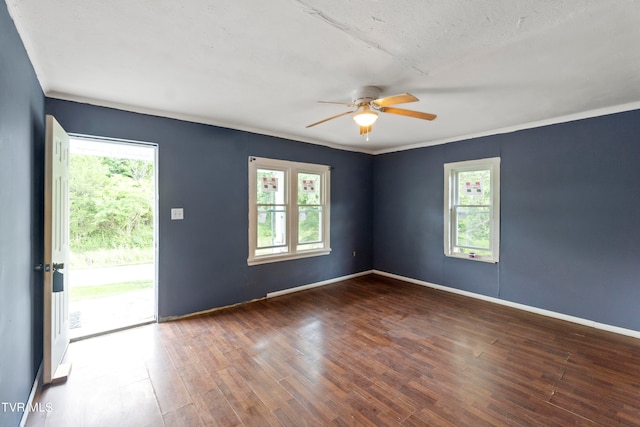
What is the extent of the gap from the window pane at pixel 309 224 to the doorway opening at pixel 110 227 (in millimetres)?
2266

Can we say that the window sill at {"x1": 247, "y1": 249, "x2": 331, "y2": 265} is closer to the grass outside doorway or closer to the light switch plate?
the light switch plate

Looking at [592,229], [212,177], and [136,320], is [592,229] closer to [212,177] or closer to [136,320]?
[212,177]

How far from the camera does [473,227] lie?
14.0 ft

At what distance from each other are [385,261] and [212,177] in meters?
3.42

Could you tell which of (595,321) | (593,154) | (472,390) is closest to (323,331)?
(472,390)

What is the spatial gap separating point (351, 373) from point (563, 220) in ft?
10.2

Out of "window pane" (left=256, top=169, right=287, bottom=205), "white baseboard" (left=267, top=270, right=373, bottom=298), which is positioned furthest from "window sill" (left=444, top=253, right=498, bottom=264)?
"window pane" (left=256, top=169, right=287, bottom=205)

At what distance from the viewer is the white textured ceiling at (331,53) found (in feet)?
5.05

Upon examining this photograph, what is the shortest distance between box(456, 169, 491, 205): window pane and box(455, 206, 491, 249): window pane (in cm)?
11

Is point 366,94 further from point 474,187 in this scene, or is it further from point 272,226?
point 474,187

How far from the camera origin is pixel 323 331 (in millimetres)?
3068

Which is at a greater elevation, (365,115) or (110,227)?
(365,115)

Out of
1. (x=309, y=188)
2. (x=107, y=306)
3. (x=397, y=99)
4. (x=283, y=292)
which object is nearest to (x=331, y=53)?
(x=397, y=99)
